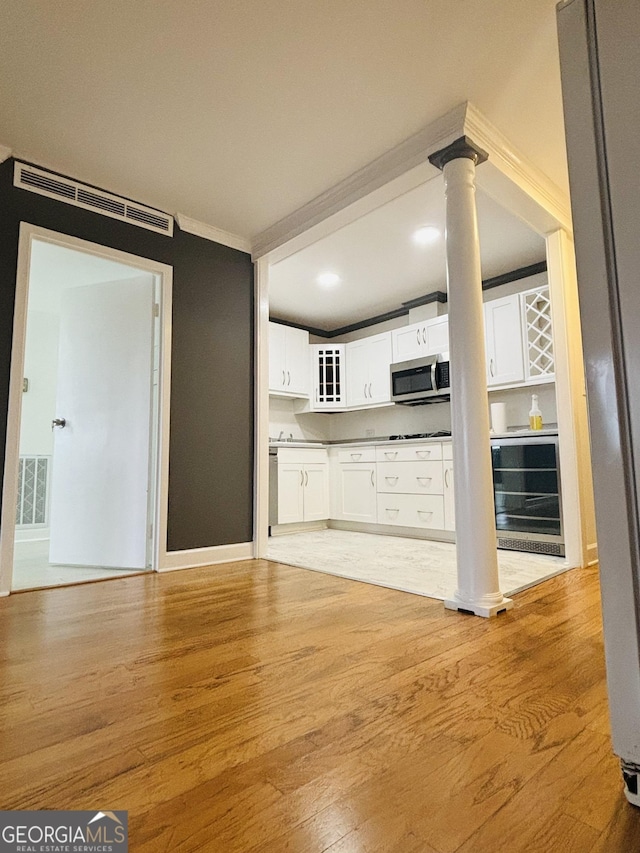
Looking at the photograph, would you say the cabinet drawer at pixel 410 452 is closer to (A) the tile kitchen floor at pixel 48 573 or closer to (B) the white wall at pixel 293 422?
(B) the white wall at pixel 293 422

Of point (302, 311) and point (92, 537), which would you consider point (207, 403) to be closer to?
point (92, 537)

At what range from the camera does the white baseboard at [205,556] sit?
3.01m

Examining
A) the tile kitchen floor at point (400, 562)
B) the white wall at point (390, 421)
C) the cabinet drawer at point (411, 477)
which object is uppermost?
the white wall at point (390, 421)

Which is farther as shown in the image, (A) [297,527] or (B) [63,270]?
(A) [297,527]

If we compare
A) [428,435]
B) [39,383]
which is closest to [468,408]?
[428,435]

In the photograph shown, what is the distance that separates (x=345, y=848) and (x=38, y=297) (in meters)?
5.09

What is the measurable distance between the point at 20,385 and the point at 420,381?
3.37 m

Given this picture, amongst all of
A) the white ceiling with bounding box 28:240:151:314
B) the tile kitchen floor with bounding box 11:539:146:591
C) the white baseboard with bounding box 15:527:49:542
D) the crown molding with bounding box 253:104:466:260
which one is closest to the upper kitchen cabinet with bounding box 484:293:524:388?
the crown molding with bounding box 253:104:466:260

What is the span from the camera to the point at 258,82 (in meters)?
2.10

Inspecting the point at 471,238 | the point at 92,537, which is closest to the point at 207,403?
the point at 92,537

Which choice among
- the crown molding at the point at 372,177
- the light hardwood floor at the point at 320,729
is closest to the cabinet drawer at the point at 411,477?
the light hardwood floor at the point at 320,729

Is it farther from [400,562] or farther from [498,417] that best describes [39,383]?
[498,417]

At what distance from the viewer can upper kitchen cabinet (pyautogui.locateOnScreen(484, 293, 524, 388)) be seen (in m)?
3.96

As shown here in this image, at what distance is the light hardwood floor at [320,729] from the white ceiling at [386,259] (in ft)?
8.44
